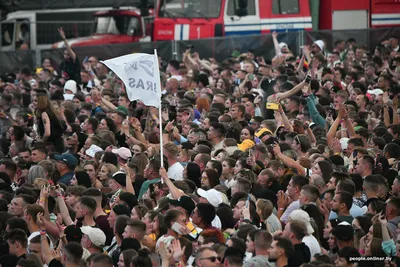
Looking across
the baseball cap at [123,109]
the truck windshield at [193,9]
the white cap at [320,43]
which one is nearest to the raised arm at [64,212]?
the baseball cap at [123,109]

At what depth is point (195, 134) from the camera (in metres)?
16.0

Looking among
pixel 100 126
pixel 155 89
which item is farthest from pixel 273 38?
pixel 155 89

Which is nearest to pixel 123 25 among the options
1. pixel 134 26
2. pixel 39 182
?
pixel 134 26

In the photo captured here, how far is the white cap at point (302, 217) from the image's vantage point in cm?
1052

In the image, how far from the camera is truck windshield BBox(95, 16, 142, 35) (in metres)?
33.4

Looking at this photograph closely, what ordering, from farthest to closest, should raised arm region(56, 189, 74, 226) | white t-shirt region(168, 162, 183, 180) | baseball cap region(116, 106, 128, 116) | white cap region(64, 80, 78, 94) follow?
1. white cap region(64, 80, 78, 94)
2. baseball cap region(116, 106, 128, 116)
3. white t-shirt region(168, 162, 183, 180)
4. raised arm region(56, 189, 74, 226)

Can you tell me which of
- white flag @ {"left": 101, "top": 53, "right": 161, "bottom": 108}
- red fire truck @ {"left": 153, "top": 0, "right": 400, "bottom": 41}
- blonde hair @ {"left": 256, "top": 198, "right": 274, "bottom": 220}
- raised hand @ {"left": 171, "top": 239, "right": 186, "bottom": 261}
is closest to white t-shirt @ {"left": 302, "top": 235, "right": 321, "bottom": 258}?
blonde hair @ {"left": 256, "top": 198, "right": 274, "bottom": 220}

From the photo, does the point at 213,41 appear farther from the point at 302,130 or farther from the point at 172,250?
the point at 172,250

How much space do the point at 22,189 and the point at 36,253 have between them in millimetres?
2107

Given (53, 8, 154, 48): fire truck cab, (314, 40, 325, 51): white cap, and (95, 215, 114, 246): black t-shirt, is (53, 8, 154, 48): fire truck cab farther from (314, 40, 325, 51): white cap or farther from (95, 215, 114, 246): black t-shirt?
(95, 215, 114, 246): black t-shirt

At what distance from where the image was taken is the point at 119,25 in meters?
33.5

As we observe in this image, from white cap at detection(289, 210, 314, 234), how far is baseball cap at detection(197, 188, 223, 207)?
135 cm

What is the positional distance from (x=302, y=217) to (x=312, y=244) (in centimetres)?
36

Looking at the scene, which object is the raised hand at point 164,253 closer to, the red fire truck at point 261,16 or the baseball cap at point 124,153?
the baseball cap at point 124,153
